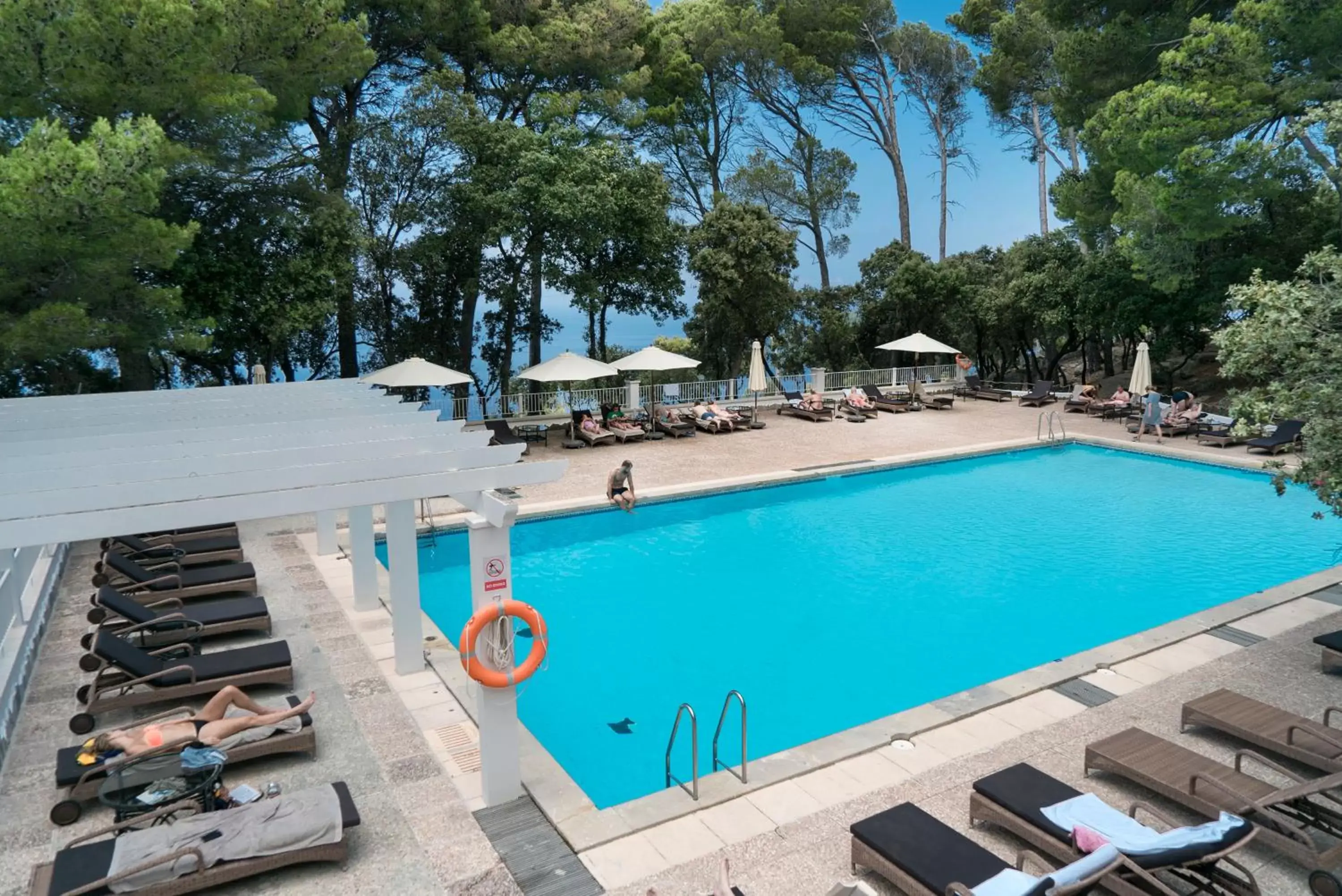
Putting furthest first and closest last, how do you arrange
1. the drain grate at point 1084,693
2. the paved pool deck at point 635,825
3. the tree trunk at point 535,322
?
the tree trunk at point 535,322 < the drain grate at point 1084,693 < the paved pool deck at point 635,825

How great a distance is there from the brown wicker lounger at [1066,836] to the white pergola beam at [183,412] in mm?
6544

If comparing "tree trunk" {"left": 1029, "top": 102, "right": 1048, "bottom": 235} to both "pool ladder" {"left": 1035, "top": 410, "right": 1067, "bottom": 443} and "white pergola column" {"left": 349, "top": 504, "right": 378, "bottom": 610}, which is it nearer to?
"pool ladder" {"left": 1035, "top": 410, "right": 1067, "bottom": 443}

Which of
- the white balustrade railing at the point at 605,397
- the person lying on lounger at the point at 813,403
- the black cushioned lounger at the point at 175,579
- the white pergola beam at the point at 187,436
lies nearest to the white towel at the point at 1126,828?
the white pergola beam at the point at 187,436

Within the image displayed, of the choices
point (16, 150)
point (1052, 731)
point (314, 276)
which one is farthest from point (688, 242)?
point (1052, 731)

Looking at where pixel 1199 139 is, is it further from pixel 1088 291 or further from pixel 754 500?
pixel 754 500

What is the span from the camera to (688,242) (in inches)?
929

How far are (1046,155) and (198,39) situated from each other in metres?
34.4

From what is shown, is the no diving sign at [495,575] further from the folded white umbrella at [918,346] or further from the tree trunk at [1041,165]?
the tree trunk at [1041,165]

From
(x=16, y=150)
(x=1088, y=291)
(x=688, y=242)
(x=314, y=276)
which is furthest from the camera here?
(x=688, y=242)

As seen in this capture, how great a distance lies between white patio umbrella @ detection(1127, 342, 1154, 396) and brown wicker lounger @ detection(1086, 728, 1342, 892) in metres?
15.4

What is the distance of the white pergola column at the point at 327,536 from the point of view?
1000 cm

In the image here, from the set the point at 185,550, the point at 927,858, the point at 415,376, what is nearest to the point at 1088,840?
the point at 927,858

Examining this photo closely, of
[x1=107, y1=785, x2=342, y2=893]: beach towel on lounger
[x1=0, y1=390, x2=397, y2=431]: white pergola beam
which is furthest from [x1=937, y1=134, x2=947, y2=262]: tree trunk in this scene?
[x1=107, y1=785, x2=342, y2=893]: beach towel on lounger

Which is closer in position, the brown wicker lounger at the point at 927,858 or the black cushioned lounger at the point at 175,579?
the brown wicker lounger at the point at 927,858
